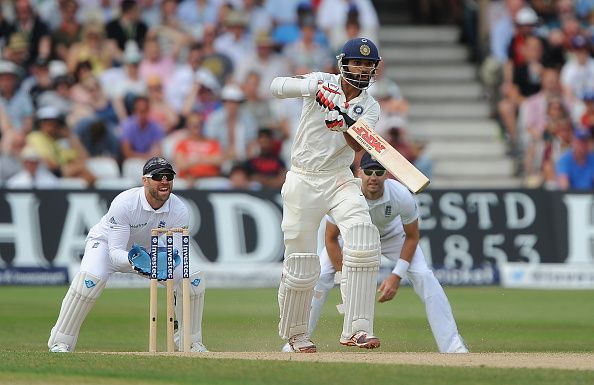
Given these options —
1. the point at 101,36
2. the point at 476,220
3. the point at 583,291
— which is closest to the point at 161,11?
the point at 101,36

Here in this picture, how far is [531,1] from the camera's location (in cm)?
1836

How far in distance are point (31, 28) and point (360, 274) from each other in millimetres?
9273

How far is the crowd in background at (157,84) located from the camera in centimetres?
1517

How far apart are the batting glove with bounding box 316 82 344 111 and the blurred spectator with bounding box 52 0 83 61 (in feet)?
29.0

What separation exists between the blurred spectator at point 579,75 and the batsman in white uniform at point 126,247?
9.18 metres

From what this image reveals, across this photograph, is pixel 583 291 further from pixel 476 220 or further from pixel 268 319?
pixel 268 319

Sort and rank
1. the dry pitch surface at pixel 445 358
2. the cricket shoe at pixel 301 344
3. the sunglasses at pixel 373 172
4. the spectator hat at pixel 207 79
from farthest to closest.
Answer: the spectator hat at pixel 207 79, the sunglasses at pixel 373 172, the cricket shoe at pixel 301 344, the dry pitch surface at pixel 445 358

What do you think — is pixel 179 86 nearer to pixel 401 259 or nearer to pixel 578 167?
pixel 578 167

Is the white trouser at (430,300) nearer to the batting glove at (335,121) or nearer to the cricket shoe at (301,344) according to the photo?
the cricket shoe at (301,344)

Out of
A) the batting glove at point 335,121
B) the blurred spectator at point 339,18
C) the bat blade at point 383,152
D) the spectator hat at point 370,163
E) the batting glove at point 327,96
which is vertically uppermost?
the blurred spectator at point 339,18

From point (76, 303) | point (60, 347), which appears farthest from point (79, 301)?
point (60, 347)

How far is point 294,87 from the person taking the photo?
809 centimetres

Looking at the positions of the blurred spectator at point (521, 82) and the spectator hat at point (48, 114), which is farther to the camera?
the blurred spectator at point (521, 82)

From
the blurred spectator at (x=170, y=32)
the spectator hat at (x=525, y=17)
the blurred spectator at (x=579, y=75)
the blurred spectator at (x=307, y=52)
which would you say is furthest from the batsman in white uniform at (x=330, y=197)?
the spectator hat at (x=525, y=17)
